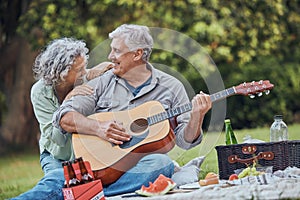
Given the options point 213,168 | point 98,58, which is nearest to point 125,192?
point 98,58

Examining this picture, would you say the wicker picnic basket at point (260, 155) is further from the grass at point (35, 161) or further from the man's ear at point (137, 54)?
the man's ear at point (137, 54)

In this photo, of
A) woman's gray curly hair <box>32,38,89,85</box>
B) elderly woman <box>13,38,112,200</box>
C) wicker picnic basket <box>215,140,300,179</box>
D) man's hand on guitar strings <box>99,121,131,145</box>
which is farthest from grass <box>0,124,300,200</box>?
woman's gray curly hair <box>32,38,89,85</box>

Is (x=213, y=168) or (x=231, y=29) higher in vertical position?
(x=231, y=29)

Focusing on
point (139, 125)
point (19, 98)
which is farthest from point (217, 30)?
point (139, 125)

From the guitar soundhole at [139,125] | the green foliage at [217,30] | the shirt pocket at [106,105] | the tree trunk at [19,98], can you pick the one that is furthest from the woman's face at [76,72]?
the tree trunk at [19,98]

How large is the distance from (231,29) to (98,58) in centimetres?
523

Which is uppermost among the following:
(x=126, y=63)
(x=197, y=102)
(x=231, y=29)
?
(x=231, y=29)

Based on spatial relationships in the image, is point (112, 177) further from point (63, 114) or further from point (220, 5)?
Answer: point (220, 5)

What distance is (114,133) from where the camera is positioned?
4.35 meters

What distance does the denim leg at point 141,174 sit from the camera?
4254 millimetres

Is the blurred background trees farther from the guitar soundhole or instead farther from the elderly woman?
the guitar soundhole

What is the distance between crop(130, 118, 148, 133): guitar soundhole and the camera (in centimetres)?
439

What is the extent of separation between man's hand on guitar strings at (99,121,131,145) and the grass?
301mm

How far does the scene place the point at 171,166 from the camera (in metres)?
4.35
